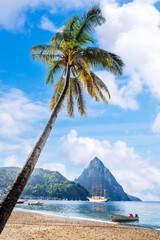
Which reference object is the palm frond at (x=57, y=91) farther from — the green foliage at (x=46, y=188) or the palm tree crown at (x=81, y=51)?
the green foliage at (x=46, y=188)

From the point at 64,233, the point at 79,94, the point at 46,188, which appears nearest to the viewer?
the point at 79,94

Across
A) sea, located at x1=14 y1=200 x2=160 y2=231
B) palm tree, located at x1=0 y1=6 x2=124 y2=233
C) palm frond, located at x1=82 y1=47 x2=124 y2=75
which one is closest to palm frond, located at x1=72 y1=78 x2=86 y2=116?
palm tree, located at x1=0 y1=6 x2=124 y2=233

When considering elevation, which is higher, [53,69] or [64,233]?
[53,69]

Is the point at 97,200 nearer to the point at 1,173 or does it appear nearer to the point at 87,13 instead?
the point at 1,173

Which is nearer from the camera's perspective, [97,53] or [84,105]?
[97,53]

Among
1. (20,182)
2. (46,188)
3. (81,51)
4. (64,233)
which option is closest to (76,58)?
(81,51)

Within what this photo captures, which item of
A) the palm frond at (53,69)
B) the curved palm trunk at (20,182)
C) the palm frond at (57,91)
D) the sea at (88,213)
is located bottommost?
the sea at (88,213)

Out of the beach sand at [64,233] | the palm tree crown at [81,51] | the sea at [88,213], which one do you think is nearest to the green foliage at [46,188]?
the sea at [88,213]

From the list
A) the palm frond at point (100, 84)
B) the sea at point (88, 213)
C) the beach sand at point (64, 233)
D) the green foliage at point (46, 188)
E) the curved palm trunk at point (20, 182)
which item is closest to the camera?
the curved palm trunk at point (20, 182)

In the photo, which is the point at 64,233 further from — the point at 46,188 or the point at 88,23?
the point at 46,188

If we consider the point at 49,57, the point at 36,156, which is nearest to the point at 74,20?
the point at 49,57

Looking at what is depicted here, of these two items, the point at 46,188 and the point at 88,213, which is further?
the point at 46,188
